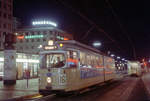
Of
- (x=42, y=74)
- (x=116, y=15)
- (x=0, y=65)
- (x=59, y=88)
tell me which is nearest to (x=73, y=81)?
(x=59, y=88)

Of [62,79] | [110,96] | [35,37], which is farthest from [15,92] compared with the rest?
[35,37]

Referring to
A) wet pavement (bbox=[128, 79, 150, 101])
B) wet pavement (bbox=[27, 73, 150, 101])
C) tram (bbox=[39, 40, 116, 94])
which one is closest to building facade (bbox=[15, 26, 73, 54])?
wet pavement (bbox=[27, 73, 150, 101])

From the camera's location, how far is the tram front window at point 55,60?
12.6 meters

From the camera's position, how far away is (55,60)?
12859 millimetres

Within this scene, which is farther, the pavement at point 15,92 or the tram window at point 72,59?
the tram window at point 72,59

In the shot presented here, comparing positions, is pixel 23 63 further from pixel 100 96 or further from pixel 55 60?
pixel 100 96

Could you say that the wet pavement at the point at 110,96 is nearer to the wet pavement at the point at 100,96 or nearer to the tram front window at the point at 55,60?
the wet pavement at the point at 100,96

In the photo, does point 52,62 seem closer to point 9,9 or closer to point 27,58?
point 27,58

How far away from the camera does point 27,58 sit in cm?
3334

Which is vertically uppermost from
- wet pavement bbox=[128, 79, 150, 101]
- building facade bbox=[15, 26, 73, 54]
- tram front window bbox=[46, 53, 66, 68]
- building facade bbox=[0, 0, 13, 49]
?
building facade bbox=[0, 0, 13, 49]

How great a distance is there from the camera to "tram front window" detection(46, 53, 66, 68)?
12622mm

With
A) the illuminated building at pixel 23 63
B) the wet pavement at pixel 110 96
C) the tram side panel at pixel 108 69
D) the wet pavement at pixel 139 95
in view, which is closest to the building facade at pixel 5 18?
the illuminated building at pixel 23 63

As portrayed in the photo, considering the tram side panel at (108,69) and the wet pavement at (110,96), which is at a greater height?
the tram side panel at (108,69)

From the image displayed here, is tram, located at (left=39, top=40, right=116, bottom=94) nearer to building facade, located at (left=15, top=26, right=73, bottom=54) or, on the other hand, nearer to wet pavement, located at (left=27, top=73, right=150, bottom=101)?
wet pavement, located at (left=27, top=73, right=150, bottom=101)
